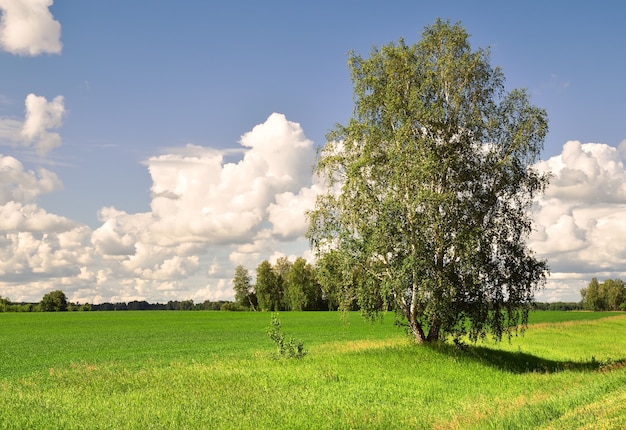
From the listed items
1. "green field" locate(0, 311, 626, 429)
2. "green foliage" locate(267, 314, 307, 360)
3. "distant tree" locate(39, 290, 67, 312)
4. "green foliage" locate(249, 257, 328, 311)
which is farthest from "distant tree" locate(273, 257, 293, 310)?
"green foliage" locate(267, 314, 307, 360)

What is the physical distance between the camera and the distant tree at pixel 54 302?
160125 millimetres

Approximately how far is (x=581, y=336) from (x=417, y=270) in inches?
1435

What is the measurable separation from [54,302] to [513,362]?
157m

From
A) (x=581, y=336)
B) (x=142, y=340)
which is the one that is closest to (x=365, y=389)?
(x=142, y=340)

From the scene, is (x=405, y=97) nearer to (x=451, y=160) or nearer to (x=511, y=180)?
(x=451, y=160)

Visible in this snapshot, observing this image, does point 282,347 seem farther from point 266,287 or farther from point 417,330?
point 266,287

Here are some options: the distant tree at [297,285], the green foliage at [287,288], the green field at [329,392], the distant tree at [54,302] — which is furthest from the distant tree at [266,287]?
the green field at [329,392]

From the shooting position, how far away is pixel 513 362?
33.0m

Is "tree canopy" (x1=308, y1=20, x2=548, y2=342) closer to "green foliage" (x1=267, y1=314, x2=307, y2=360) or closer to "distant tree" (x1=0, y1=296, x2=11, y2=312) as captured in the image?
"green foliage" (x1=267, y1=314, x2=307, y2=360)

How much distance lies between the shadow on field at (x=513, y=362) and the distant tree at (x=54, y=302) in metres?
155

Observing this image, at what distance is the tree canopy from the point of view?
1191 inches

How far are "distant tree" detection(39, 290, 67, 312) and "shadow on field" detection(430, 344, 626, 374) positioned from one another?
6088 inches

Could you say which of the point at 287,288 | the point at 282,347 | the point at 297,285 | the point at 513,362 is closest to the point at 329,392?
the point at 282,347

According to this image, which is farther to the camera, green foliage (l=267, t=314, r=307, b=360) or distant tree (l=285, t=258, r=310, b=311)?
distant tree (l=285, t=258, r=310, b=311)
